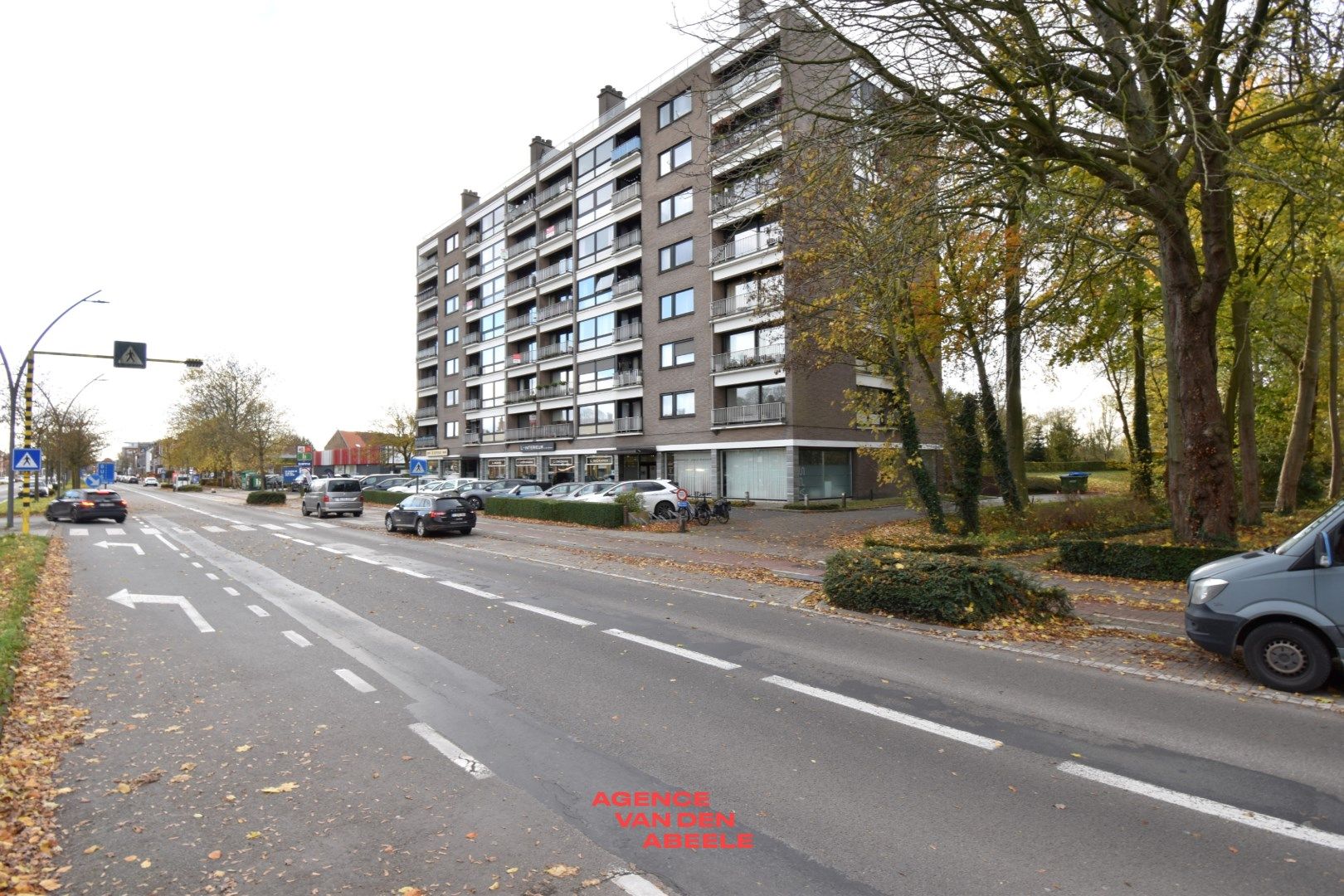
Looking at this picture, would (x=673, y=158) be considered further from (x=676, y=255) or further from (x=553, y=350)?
(x=553, y=350)

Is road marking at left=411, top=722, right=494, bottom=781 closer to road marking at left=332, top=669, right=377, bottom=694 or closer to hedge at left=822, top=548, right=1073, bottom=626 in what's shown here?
road marking at left=332, top=669, right=377, bottom=694

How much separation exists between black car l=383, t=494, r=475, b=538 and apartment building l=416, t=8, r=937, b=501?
30.8 ft

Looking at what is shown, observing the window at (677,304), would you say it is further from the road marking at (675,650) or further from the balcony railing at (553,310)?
the road marking at (675,650)

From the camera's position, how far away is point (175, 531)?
23.6 metres

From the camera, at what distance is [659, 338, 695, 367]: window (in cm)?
3697

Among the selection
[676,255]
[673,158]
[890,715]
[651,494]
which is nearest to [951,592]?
[890,715]

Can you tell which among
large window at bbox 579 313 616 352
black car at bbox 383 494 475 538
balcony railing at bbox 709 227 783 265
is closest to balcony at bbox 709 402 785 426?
balcony railing at bbox 709 227 783 265

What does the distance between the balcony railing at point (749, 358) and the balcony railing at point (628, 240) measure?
31.8ft

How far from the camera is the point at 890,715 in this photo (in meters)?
5.42

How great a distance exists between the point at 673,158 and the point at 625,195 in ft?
13.3

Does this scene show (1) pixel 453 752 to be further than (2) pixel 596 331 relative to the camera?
No

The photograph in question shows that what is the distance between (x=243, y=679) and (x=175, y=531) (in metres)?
20.9

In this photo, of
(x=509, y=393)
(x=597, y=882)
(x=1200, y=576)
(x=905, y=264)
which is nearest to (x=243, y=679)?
(x=597, y=882)

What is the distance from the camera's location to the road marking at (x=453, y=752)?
4.45 metres
